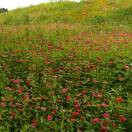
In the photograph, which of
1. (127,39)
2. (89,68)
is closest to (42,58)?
(89,68)

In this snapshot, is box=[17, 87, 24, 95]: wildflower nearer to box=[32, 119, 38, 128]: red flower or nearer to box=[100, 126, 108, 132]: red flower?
box=[32, 119, 38, 128]: red flower

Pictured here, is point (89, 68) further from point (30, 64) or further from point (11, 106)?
point (11, 106)

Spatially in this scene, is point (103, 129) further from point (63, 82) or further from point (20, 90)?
point (63, 82)

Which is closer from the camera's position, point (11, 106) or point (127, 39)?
point (11, 106)

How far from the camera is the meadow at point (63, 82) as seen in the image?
699 cm

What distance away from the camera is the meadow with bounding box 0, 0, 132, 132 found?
6988 mm

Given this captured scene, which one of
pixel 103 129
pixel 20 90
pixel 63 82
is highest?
pixel 20 90

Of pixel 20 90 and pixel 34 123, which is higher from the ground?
pixel 20 90

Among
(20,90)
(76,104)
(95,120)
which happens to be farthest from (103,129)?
(20,90)

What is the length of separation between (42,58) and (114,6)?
1624 centimetres

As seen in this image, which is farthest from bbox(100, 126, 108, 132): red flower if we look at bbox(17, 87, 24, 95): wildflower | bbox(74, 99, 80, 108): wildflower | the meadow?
bbox(17, 87, 24, 95): wildflower

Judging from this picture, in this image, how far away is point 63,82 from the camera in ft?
28.5

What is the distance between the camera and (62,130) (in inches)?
260

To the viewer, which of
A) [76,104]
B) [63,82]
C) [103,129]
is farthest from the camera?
[63,82]
